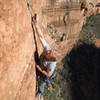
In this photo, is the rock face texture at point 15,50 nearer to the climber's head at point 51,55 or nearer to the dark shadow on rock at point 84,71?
the climber's head at point 51,55

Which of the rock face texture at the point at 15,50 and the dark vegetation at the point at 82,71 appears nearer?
the rock face texture at the point at 15,50

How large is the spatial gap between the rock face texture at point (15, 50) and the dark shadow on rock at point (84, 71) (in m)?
4.13

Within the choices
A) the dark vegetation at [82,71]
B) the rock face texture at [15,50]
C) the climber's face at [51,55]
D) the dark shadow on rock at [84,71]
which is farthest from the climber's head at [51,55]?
the dark shadow on rock at [84,71]

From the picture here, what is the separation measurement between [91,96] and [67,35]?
10.4ft

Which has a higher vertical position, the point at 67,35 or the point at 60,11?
the point at 60,11

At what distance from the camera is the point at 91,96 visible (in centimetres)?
633

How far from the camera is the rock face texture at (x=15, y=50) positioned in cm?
146

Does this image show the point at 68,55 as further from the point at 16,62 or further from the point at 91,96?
the point at 16,62

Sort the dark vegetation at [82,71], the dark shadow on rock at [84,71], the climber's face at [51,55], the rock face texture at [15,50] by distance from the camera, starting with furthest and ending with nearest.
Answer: the dark shadow on rock at [84,71]
the dark vegetation at [82,71]
the climber's face at [51,55]
the rock face texture at [15,50]

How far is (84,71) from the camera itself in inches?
254

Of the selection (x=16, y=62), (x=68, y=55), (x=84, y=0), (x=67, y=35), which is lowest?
(x=68, y=55)

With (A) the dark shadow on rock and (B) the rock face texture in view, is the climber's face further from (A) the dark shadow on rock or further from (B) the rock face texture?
(A) the dark shadow on rock

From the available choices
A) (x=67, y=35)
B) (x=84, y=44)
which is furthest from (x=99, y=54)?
(x=67, y=35)

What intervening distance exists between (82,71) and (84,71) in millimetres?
111
